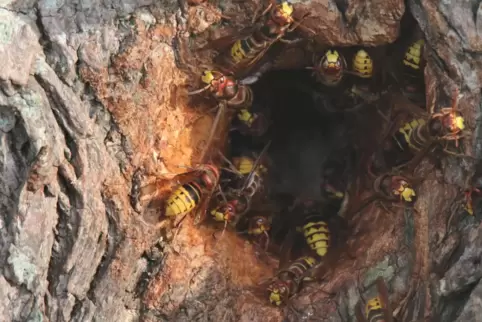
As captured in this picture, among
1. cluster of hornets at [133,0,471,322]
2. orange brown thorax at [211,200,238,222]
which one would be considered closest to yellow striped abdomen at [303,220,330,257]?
cluster of hornets at [133,0,471,322]

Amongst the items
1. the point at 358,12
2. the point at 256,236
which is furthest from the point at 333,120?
the point at 358,12

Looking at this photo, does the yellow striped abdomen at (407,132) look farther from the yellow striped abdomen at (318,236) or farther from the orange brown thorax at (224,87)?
the orange brown thorax at (224,87)

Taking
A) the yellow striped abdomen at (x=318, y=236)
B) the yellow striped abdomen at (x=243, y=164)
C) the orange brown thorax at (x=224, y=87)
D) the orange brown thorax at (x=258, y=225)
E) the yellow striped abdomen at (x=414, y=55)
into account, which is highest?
the yellow striped abdomen at (x=414, y=55)

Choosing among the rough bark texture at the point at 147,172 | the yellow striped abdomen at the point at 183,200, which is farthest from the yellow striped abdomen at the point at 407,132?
the yellow striped abdomen at the point at 183,200

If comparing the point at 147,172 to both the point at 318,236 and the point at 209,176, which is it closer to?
the point at 209,176

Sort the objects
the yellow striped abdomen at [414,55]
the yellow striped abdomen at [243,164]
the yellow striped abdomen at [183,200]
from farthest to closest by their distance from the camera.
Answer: the yellow striped abdomen at [243,164] → the yellow striped abdomen at [414,55] → the yellow striped abdomen at [183,200]

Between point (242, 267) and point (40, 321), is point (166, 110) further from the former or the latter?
point (40, 321)

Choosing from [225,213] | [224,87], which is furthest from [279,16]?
[225,213]
